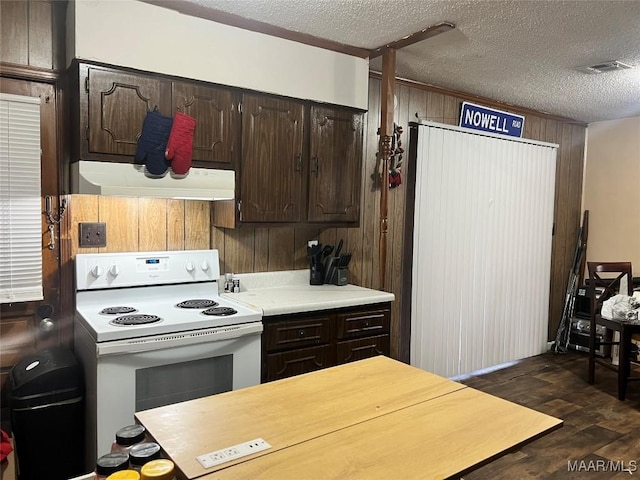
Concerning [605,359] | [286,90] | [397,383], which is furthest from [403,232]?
[605,359]

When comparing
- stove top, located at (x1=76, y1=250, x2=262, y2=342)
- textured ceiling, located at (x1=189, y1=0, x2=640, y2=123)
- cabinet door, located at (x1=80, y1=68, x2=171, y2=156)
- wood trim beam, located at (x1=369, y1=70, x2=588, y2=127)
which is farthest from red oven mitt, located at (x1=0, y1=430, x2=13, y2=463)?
wood trim beam, located at (x1=369, y1=70, x2=588, y2=127)

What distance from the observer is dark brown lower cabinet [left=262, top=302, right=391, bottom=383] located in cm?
265

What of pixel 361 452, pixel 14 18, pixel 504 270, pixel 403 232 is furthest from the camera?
pixel 504 270

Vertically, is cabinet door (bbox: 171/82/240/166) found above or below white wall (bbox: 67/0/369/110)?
below

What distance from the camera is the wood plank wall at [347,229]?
8.95 ft

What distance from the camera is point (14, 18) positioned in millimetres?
2346

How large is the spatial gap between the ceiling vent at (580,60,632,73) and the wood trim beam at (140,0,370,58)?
5.10 feet

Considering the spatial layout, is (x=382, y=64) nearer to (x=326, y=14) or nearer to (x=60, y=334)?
(x=326, y=14)

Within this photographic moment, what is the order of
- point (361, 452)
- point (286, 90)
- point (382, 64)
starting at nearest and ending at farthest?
point (361, 452) < point (286, 90) < point (382, 64)

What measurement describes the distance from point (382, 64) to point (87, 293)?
2228 millimetres

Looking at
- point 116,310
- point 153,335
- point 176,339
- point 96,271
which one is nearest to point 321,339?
point 176,339

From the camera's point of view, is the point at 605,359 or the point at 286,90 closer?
the point at 286,90

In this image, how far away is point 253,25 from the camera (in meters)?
2.73

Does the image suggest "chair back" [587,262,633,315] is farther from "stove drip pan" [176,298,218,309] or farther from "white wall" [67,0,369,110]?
"stove drip pan" [176,298,218,309]
